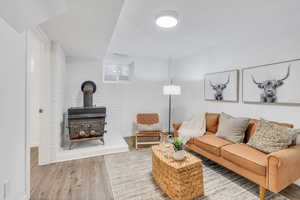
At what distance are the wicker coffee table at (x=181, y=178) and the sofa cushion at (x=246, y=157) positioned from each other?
0.62 m

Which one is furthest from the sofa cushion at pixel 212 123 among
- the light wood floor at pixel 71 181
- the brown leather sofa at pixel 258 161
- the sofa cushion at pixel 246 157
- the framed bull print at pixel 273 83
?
the light wood floor at pixel 71 181

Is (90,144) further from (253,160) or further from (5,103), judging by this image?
(253,160)

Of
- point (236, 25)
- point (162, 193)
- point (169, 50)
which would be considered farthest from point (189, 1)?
point (162, 193)

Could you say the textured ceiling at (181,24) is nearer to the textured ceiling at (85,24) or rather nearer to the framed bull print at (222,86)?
the textured ceiling at (85,24)

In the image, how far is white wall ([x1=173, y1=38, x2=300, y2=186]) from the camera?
220 centimetres

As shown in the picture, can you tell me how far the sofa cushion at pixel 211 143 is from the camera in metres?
2.29

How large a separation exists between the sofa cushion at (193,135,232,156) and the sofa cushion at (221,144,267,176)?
10 centimetres

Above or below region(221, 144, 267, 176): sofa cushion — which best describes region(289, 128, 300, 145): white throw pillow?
above

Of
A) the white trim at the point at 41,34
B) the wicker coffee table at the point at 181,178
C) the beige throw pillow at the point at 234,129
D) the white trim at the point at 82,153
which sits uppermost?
the white trim at the point at 41,34

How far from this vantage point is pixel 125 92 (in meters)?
4.24

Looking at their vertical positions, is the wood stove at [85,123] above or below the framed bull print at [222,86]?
below

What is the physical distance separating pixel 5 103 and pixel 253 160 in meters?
2.65

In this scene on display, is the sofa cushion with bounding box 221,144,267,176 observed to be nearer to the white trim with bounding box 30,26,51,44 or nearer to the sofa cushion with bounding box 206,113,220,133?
the sofa cushion with bounding box 206,113,220,133

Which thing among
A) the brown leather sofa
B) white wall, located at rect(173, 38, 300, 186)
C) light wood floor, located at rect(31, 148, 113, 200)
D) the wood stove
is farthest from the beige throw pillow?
the wood stove
